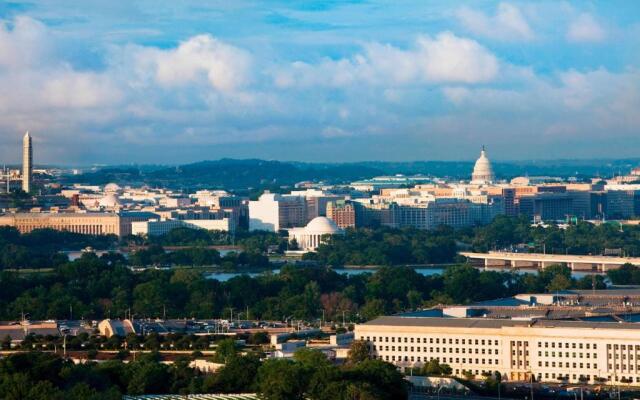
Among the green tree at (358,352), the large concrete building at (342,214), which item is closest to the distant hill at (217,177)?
the large concrete building at (342,214)

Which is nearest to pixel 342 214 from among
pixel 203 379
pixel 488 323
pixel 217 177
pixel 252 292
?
pixel 252 292

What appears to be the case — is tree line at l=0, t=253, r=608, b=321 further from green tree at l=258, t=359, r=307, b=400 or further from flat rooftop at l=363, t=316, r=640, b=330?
green tree at l=258, t=359, r=307, b=400

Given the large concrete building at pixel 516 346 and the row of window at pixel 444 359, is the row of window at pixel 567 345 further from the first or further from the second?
the row of window at pixel 444 359

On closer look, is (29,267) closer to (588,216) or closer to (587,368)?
(587,368)


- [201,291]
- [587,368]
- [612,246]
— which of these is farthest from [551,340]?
[612,246]

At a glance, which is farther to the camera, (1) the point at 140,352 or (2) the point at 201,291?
(2) the point at 201,291

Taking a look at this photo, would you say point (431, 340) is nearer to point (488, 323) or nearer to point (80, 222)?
point (488, 323)

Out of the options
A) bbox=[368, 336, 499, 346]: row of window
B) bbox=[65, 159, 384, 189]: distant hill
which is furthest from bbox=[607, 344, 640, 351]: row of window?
bbox=[65, 159, 384, 189]: distant hill
